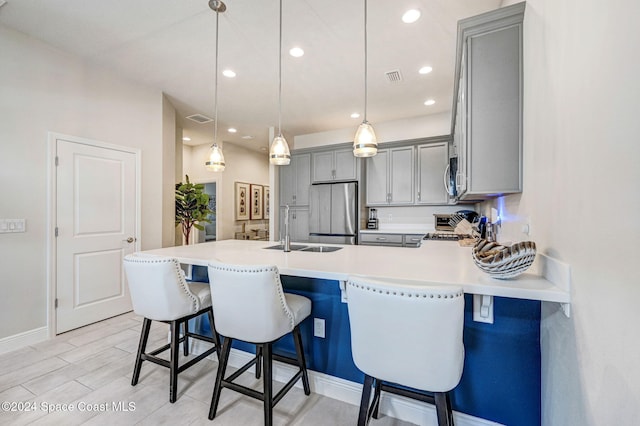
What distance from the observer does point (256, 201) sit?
296 inches

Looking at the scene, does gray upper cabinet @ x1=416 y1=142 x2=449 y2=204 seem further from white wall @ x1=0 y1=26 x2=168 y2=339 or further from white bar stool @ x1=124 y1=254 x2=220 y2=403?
white wall @ x1=0 y1=26 x2=168 y2=339

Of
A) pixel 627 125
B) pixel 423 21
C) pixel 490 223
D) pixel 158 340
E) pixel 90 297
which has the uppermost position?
pixel 423 21

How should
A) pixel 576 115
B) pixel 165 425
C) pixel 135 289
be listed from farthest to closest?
pixel 135 289
pixel 165 425
pixel 576 115

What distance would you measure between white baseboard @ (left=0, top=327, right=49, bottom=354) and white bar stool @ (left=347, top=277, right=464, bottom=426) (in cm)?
331

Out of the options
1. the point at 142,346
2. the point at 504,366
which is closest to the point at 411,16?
the point at 504,366

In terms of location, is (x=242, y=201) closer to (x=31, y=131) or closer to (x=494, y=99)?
(x=31, y=131)

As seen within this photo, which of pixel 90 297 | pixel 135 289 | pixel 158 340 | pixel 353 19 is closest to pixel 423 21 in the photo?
pixel 353 19

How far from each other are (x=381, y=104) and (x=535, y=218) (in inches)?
128

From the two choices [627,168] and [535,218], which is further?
[535,218]

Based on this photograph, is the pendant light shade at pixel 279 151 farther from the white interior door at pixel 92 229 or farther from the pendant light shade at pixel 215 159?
the white interior door at pixel 92 229

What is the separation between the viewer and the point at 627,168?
715 millimetres

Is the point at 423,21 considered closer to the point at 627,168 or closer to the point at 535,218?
the point at 535,218

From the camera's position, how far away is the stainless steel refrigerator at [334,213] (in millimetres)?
4852

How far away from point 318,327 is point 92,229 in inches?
114
